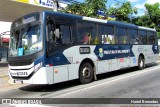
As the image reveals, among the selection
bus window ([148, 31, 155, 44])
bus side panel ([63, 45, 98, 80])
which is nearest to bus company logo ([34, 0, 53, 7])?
bus window ([148, 31, 155, 44])

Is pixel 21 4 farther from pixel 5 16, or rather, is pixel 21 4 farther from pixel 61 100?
pixel 61 100

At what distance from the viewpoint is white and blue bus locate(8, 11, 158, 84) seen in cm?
1005

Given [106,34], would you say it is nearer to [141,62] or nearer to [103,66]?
[103,66]

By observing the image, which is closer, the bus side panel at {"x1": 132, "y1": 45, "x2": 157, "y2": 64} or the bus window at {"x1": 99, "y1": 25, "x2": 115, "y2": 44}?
the bus window at {"x1": 99, "y1": 25, "x2": 115, "y2": 44}

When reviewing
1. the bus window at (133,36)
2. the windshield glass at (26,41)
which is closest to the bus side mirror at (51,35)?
the windshield glass at (26,41)

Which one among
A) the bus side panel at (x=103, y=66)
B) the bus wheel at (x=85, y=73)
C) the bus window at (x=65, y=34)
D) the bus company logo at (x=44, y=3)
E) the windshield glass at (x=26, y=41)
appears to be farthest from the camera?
the bus company logo at (x=44, y=3)

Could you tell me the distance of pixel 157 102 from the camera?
7.83m

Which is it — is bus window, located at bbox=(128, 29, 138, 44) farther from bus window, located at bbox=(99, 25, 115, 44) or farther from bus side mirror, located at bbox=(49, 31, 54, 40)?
bus side mirror, located at bbox=(49, 31, 54, 40)

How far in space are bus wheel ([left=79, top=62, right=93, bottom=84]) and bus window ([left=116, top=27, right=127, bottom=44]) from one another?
3.38m

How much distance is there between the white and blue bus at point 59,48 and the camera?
33.0 ft

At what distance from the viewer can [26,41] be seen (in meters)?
10.5

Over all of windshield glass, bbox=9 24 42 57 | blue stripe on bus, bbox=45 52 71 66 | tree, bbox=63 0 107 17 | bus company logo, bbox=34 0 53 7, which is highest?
bus company logo, bbox=34 0 53 7

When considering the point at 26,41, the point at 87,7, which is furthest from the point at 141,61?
the point at 26,41

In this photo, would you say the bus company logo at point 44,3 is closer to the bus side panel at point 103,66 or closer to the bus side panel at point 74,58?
the bus side panel at point 103,66
